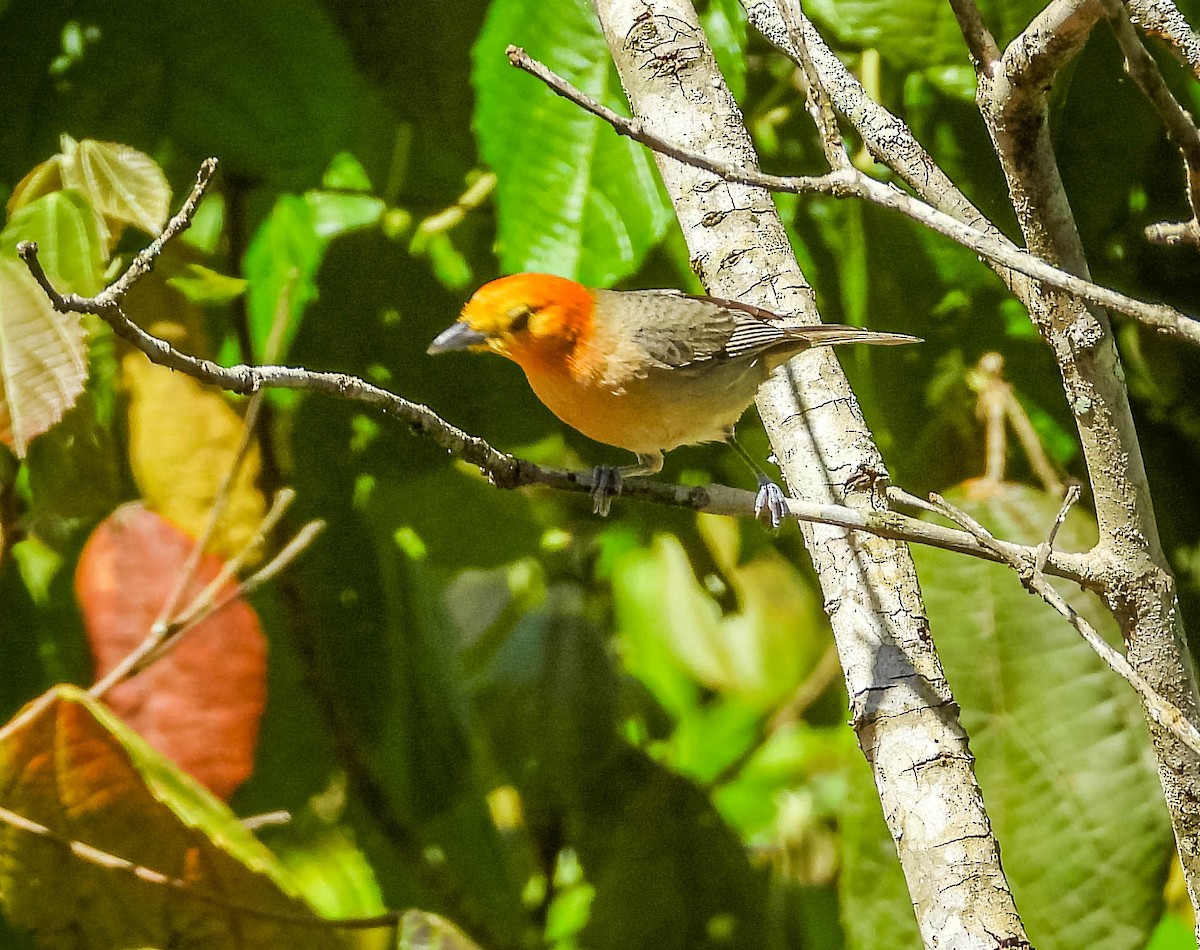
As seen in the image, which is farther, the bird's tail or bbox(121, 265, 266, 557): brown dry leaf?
bbox(121, 265, 266, 557): brown dry leaf

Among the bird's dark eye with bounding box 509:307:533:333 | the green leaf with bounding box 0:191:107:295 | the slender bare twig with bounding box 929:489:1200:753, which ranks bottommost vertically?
the slender bare twig with bounding box 929:489:1200:753

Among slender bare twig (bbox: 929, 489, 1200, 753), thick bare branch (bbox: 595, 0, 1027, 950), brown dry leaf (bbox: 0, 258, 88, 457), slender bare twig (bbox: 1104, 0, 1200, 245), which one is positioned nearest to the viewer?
slender bare twig (bbox: 1104, 0, 1200, 245)

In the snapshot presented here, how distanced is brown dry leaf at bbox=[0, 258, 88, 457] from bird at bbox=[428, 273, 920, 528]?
14.3 inches

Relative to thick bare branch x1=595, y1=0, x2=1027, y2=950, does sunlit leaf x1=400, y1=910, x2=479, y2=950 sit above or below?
below

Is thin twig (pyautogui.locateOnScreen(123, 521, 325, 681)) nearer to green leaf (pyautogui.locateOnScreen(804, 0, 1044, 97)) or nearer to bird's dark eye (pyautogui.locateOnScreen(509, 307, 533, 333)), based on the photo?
bird's dark eye (pyautogui.locateOnScreen(509, 307, 533, 333))

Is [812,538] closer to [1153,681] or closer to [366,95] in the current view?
[1153,681]

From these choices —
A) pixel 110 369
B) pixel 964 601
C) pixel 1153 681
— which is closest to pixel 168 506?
pixel 110 369

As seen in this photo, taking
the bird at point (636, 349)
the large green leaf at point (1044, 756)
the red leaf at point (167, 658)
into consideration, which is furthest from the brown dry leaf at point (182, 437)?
the large green leaf at point (1044, 756)

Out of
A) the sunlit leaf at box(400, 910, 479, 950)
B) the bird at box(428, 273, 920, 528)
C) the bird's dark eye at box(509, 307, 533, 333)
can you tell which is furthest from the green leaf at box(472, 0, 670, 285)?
the sunlit leaf at box(400, 910, 479, 950)

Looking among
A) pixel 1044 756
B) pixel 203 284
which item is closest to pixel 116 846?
pixel 203 284

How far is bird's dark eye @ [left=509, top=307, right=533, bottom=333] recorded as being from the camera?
105 centimetres

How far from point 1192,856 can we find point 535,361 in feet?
2.29

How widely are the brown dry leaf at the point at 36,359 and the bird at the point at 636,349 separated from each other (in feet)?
1.20

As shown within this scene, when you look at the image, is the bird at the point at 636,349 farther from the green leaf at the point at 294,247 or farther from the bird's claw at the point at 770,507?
the green leaf at the point at 294,247
